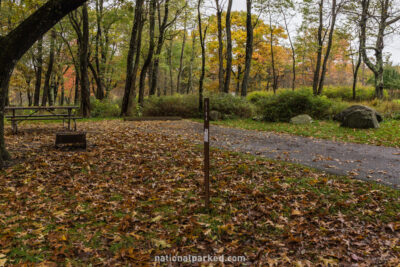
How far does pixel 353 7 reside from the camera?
17.8 metres

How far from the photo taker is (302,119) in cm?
1363

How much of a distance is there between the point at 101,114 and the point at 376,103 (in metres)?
16.2

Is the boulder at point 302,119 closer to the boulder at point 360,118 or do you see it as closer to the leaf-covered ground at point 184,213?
the boulder at point 360,118

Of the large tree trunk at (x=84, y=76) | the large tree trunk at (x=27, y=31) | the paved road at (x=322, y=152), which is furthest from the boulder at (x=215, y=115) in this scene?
the large tree trunk at (x=27, y=31)

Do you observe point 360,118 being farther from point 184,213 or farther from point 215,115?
point 184,213

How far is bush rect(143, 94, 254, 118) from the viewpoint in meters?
15.8

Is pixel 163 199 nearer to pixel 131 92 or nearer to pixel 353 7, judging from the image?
pixel 131 92

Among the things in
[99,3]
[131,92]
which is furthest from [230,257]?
[99,3]

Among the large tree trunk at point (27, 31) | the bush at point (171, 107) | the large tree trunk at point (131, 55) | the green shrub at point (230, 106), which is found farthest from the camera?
the bush at point (171, 107)

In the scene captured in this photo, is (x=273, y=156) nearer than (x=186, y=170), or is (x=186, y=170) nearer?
(x=186, y=170)

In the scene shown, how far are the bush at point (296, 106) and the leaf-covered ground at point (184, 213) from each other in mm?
8632

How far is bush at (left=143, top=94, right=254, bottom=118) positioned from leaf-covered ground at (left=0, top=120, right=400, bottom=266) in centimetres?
949

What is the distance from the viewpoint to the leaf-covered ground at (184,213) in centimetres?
329

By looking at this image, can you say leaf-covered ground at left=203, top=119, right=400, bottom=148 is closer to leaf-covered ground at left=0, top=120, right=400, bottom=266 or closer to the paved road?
the paved road
